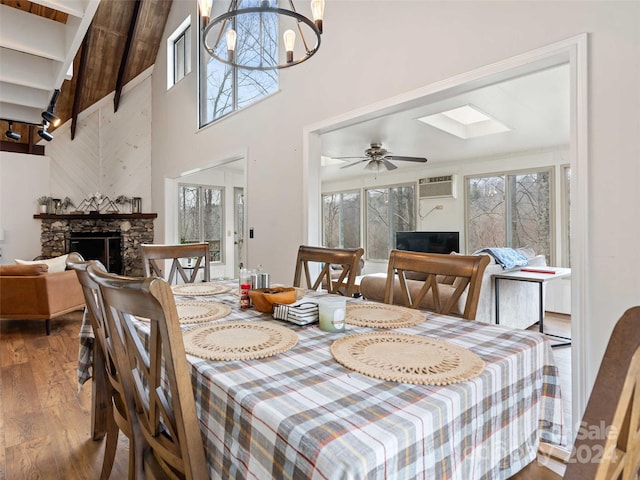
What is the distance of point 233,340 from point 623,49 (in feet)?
6.85

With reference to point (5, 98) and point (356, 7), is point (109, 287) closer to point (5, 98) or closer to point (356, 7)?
point (356, 7)

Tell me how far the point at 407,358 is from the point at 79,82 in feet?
24.3

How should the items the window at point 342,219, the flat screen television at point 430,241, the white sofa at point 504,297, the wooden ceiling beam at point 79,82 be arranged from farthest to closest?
the window at point 342,219
the flat screen television at point 430,241
the wooden ceiling beam at point 79,82
the white sofa at point 504,297

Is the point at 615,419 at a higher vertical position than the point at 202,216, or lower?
lower

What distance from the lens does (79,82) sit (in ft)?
20.2

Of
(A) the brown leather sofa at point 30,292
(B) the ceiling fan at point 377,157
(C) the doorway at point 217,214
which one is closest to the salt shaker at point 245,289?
(A) the brown leather sofa at point 30,292

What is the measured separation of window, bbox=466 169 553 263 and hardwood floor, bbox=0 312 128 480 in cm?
570

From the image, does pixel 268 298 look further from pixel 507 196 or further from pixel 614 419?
pixel 507 196

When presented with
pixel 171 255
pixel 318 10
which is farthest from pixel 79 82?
pixel 318 10

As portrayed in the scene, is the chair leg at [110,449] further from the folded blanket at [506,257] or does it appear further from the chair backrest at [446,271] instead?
the folded blanket at [506,257]

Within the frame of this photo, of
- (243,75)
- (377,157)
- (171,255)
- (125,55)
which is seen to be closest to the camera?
(171,255)

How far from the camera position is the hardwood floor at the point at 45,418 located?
1691mm

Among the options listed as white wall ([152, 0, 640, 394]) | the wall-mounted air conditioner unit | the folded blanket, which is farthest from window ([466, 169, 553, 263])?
white wall ([152, 0, 640, 394])

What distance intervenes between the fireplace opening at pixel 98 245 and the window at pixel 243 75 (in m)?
3.09
